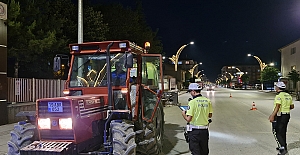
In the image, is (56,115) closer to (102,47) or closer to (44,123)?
(44,123)

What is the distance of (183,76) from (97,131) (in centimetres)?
7810

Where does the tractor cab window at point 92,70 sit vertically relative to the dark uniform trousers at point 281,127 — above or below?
above

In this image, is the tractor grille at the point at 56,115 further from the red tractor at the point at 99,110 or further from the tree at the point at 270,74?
the tree at the point at 270,74

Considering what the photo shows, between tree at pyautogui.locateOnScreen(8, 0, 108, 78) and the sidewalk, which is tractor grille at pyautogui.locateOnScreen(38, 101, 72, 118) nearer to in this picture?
the sidewalk

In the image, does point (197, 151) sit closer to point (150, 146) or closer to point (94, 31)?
point (150, 146)

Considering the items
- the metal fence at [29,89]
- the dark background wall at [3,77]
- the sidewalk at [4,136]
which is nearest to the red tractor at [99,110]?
the sidewalk at [4,136]

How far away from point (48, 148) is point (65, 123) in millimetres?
485

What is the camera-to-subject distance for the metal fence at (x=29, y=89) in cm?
1389

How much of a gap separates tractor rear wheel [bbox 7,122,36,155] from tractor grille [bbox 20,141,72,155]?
0.87 feet

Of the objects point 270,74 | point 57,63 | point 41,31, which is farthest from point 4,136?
point 270,74

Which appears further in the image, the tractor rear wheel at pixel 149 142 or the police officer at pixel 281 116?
the police officer at pixel 281 116

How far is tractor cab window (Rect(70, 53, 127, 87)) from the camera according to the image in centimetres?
666

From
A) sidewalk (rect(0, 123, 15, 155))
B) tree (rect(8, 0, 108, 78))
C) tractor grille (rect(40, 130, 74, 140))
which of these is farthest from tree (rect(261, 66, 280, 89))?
tractor grille (rect(40, 130, 74, 140))

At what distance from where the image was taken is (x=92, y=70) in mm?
6844
